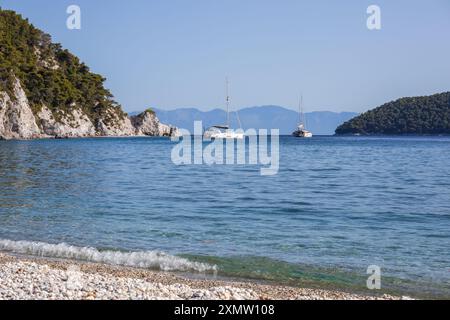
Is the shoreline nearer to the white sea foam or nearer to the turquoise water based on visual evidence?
the white sea foam

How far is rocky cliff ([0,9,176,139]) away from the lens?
133 m

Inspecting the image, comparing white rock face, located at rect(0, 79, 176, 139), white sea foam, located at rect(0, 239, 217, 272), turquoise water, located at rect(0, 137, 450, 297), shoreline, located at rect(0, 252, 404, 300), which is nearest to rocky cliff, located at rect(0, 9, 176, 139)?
white rock face, located at rect(0, 79, 176, 139)

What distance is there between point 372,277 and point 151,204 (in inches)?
598

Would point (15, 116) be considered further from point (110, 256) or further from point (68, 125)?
point (110, 256)

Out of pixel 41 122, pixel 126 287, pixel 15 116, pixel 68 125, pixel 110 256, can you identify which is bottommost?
pixel 110 256

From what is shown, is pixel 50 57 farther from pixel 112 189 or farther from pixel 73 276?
pixel 73 276

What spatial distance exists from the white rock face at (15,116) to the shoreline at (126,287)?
406 ft

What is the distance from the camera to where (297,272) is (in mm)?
14406

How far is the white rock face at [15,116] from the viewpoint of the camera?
423 feet

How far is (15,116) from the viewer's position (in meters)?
132

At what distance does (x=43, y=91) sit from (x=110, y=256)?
150484mm

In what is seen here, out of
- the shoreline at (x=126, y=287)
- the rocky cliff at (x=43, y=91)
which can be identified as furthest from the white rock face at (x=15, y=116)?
the shoreline at (x=126, y=287)

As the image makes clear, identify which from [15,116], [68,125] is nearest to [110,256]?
[15,116]
